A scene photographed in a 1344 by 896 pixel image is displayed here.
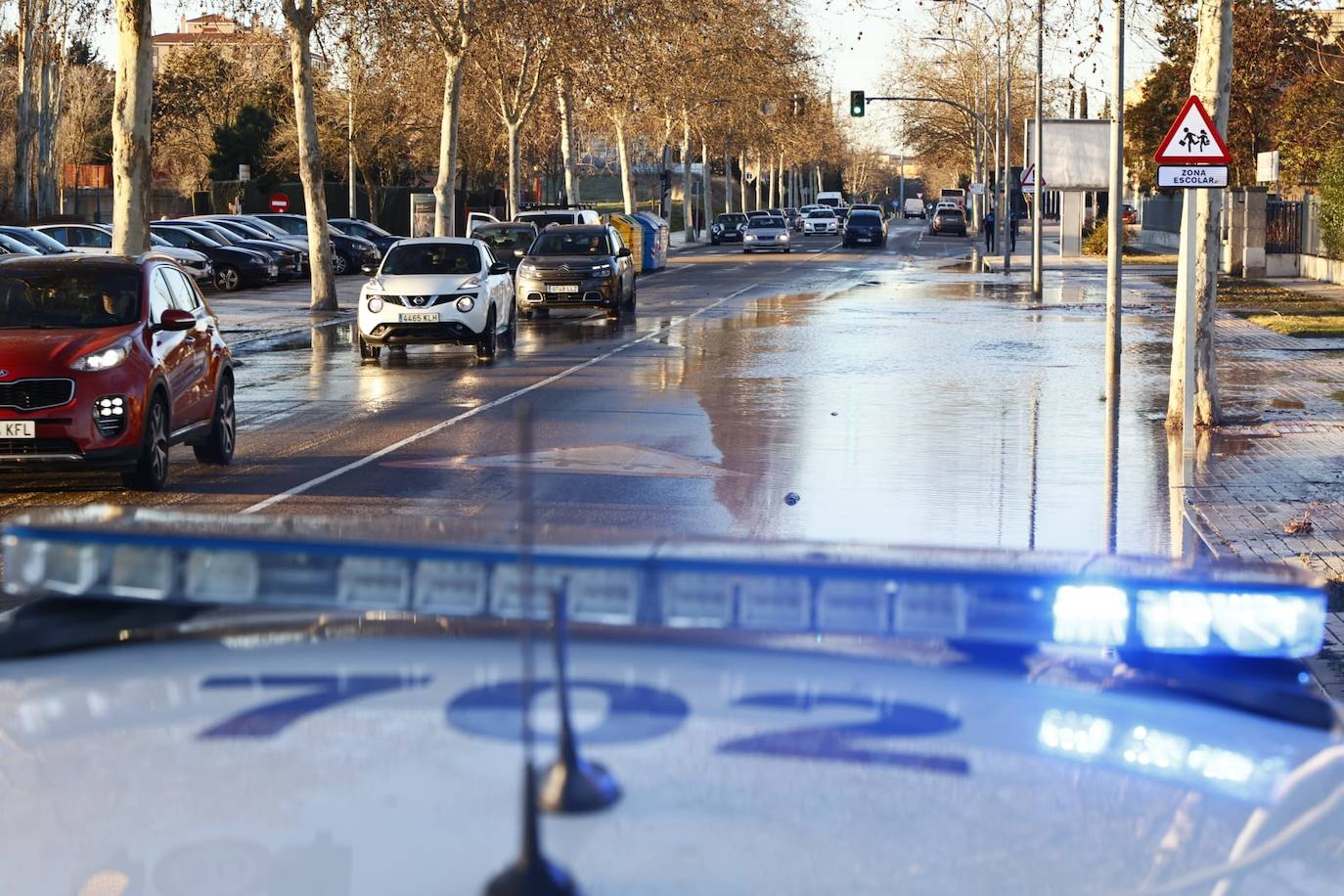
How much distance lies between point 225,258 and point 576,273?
14129 millimetres

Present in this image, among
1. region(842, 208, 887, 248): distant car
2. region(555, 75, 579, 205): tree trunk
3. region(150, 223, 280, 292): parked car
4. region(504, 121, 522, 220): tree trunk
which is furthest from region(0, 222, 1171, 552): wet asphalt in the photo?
region(842, 208, 887, 248): distant car

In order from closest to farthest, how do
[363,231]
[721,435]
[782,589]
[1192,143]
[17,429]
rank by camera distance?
1. [782,589]
2. [17,429]
3. [1192,143]
4. [721,435]
5. [363,231]

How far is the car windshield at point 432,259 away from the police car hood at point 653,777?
23662 mm

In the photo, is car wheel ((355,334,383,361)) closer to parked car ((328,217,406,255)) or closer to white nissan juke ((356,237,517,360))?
white nissan juke ((356,237,517,360))

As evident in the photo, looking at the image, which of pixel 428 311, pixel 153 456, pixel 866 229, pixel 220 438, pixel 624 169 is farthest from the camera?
pixel 866 229

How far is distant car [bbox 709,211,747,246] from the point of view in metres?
93.8

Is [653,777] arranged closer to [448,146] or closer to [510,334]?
[510,334]

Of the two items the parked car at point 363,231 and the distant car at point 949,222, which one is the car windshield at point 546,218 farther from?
the distant car at point 949,222

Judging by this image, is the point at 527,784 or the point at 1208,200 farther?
the point at 1208,200

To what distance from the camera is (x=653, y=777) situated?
6.38 feet

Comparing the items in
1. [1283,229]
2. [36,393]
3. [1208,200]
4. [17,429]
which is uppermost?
[1208,200]

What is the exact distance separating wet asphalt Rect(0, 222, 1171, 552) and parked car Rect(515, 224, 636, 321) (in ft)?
5.58

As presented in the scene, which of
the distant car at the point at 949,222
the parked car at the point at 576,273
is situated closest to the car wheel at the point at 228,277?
the parked car at the point at 576,273

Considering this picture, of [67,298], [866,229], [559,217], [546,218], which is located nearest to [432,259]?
[67,298]
